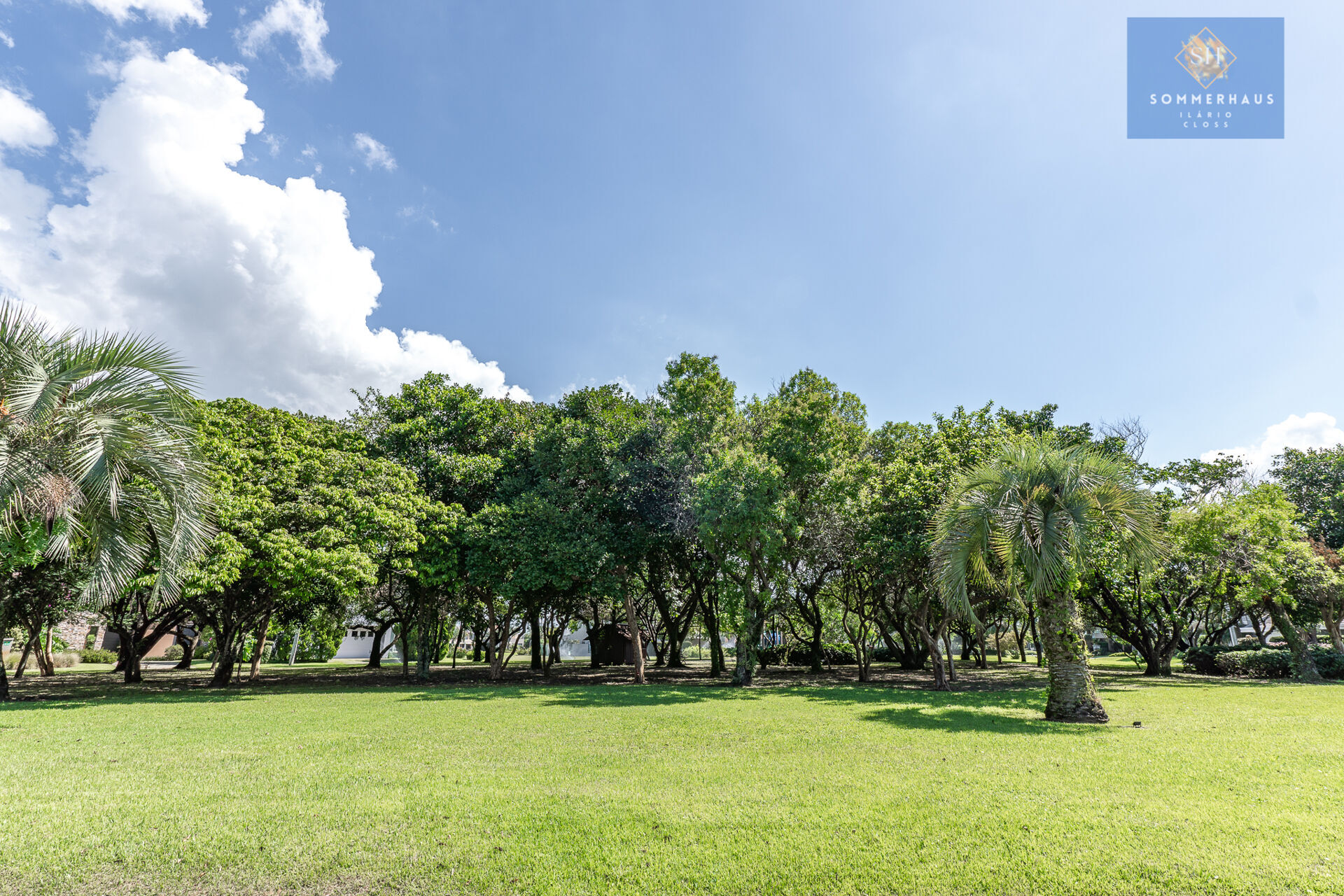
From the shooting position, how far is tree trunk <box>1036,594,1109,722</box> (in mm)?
12219

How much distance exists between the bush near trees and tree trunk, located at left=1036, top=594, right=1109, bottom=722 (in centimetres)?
6

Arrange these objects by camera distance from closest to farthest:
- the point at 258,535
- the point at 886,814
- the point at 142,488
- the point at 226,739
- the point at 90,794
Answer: the point at 886,814, the point at 90,794, the point at 226,739, the point at 142,488, the point at 258,535

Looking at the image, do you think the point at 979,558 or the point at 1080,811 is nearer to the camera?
the point at 1080,811

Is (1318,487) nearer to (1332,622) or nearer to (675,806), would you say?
(1332,622)

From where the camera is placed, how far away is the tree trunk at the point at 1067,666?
40.1ft

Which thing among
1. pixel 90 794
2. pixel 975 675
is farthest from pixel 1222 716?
pixel 90 794

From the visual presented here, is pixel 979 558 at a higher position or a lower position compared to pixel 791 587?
higher

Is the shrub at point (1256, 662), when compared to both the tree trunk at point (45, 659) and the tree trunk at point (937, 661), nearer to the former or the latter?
the tree trunk at point (937, 661)

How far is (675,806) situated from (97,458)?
401 inches

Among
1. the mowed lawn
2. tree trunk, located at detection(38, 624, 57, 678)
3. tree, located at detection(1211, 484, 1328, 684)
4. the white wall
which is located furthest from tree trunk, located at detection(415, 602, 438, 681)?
the white wall

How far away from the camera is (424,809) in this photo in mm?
6012

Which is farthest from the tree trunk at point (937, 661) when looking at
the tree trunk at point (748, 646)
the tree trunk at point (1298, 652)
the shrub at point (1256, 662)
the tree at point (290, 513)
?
the tree at point (290, 513)

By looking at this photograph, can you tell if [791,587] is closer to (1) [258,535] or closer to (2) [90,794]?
(1) [258,535]

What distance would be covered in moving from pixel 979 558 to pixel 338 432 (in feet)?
69.8
